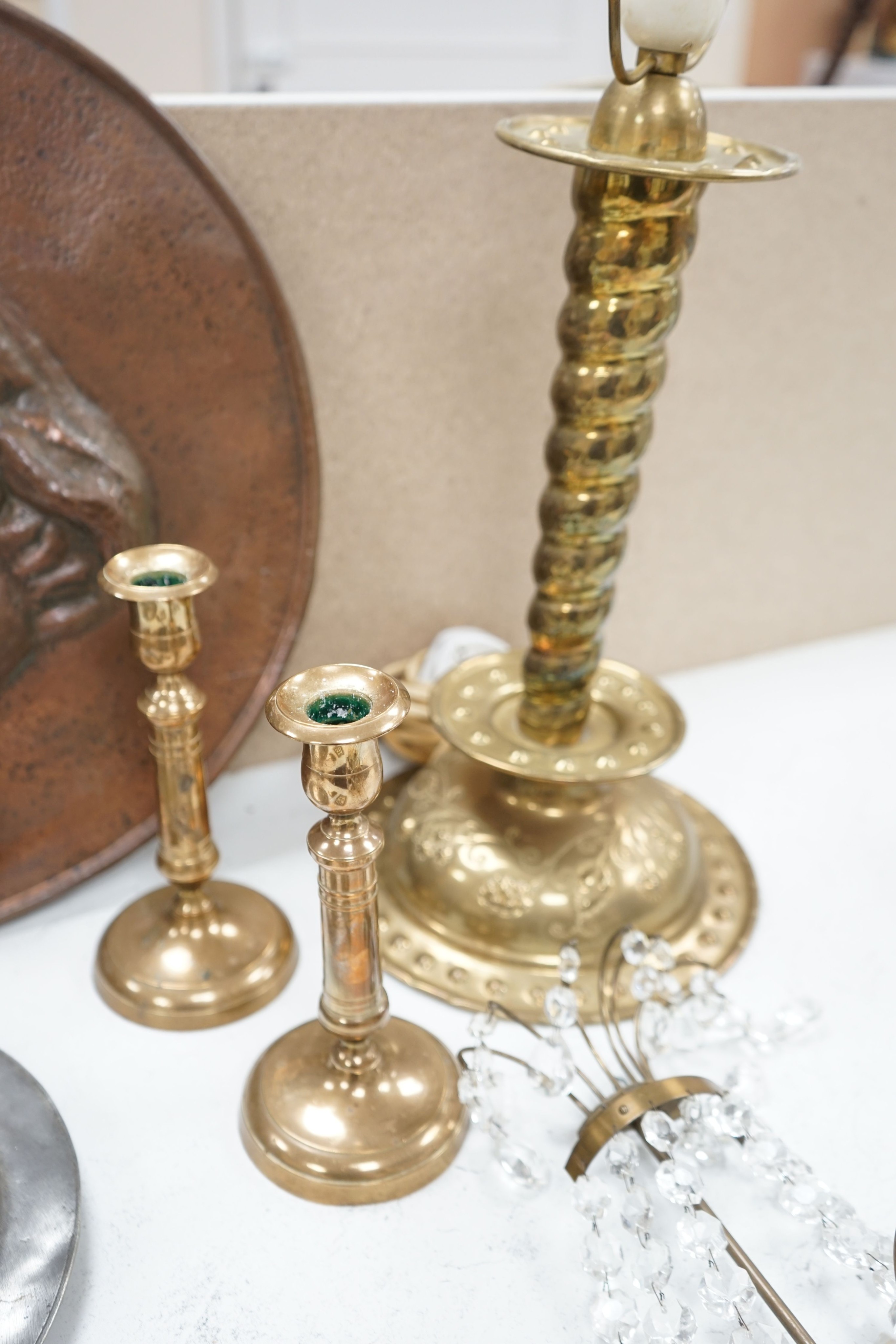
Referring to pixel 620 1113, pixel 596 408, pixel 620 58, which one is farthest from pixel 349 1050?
pixel 620 58

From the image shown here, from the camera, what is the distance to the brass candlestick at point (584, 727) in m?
0.56

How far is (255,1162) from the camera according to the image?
0.56m

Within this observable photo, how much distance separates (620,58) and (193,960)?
52 cm

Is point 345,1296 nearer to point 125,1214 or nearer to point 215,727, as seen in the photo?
point 125,1214

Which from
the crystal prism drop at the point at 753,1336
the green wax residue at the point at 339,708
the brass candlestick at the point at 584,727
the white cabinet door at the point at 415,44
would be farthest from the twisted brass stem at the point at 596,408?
the white cabinet door at the point at 415,44

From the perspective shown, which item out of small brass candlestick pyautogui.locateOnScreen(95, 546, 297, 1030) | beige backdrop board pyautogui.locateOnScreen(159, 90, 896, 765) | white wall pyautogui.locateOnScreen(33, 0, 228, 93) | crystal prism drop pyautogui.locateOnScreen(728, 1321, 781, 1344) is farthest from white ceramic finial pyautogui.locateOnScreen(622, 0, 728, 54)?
white wall pyautogui.locateOnScreen(33, 0, 228, 93)

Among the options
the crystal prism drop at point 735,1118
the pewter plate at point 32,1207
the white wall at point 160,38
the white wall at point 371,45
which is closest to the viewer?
the pewter plate at point 32,1207

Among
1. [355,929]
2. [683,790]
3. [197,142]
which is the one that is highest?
[197,142]

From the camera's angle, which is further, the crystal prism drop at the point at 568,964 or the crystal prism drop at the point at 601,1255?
the crystal prism drop at the point at 568,964

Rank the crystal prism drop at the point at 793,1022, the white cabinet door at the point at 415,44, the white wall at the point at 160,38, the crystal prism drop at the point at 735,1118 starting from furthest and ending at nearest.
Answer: the white cabinet door at the point at 415,44 < the white wall at the point at 160,38 < the crystal prism drop at the point at 793,1022 < the crystal prism drop at the point at 735,1118

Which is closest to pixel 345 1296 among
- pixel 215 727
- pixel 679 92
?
pixel 215 727

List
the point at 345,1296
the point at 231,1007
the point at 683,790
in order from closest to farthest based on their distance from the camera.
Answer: the point at 345,1296
the point at 231,1007
the point at 683,790

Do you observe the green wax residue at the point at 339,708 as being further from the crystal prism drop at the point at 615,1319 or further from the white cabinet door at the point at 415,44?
the white cabinet door at the point at 415,44

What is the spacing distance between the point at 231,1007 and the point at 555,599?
30 cm
